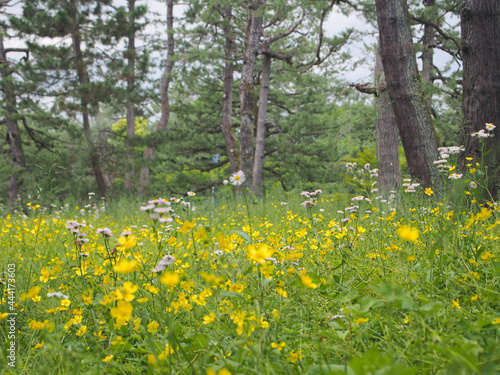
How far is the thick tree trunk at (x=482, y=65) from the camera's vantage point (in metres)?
3.07

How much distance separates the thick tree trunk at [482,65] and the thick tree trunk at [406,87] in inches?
17.0

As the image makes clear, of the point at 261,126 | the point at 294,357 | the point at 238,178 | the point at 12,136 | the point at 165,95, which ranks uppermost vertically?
the point at 165,95

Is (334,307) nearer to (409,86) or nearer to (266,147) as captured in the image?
(409,86)

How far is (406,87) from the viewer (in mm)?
3568

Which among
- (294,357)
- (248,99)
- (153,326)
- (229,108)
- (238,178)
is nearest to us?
(294,357)

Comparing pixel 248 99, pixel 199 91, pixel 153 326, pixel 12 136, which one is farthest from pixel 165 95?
pixel 153 326

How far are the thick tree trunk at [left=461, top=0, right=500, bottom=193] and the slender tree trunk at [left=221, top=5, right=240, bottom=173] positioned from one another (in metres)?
7.77

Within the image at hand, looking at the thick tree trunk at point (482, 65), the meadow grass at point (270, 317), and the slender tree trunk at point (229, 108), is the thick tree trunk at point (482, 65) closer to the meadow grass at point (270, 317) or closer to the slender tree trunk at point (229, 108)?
the meadow grass at point (270, 317)

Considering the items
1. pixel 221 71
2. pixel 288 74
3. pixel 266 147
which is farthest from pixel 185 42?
pixel 266 147

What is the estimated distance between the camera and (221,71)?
12.2 m

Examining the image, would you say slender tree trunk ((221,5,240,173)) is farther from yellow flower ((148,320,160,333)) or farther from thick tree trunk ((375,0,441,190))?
yellow flower ((148,320,160,333))

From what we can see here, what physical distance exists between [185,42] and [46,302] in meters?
11.5

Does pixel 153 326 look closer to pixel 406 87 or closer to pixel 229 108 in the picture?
pixel 406 87

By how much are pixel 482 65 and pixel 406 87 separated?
2.25 feet
